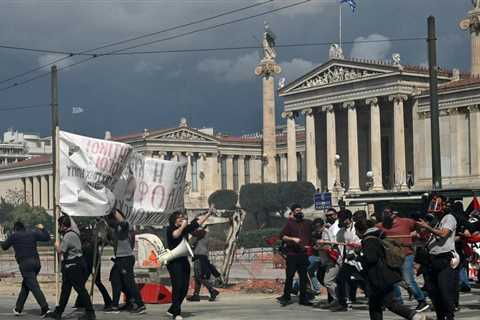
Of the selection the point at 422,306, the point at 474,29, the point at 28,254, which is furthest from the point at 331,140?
the point at 422,306

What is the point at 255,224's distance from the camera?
91938 millimetres

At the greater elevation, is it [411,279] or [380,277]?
[380,277]

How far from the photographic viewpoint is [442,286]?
13359 millimetres

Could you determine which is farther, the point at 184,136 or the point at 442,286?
the point at 184,136

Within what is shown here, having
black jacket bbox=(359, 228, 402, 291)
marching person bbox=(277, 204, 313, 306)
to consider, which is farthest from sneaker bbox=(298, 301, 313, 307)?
black jacket bbox=(359, 228, 402, 291)

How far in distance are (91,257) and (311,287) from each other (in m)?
4.60

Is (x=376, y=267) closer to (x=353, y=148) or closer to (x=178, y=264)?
(x=178, y=264)

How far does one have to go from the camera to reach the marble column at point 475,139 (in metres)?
71.2

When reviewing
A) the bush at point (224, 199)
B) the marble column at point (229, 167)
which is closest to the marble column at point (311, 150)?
the bush at point (224, 199)

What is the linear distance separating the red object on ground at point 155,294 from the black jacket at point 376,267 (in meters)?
7.85

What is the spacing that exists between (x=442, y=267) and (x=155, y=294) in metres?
7.65

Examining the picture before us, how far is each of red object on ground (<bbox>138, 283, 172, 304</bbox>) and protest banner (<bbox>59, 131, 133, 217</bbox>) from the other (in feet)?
10.9

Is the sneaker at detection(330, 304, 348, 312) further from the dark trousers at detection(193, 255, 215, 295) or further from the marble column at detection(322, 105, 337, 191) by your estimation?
the marble column at detection(322, 105, 337, 191)

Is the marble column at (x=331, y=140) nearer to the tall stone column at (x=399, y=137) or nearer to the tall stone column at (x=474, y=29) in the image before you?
the tall stone column at (x=399, y=137)
